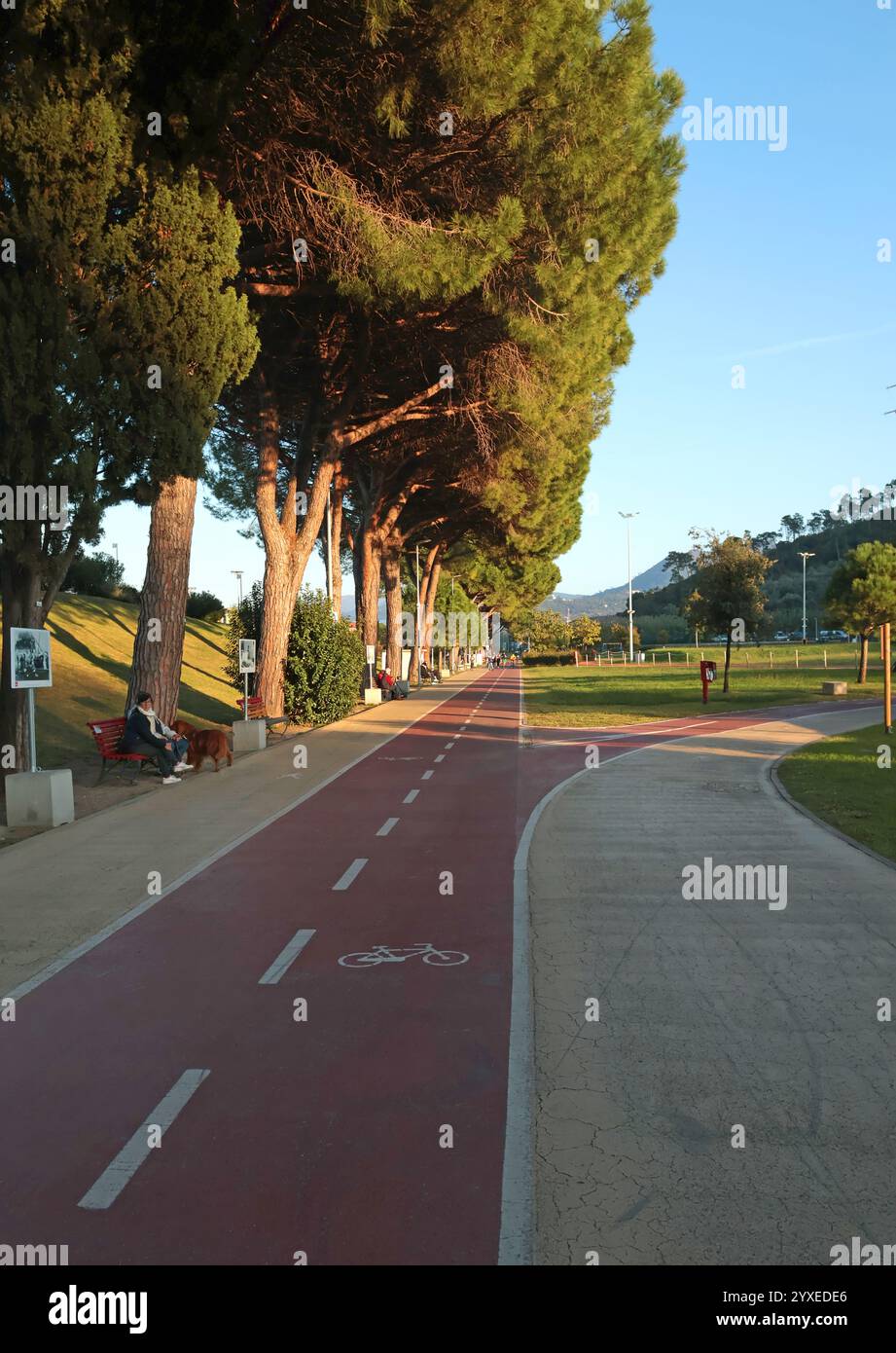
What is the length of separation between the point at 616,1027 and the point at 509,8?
15063 millimetres

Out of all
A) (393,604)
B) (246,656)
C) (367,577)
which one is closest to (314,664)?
(246,656)

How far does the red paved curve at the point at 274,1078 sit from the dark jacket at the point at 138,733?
7060 mm

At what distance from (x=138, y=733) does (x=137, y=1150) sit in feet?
43.3

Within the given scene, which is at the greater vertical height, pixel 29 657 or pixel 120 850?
pixel 29 657

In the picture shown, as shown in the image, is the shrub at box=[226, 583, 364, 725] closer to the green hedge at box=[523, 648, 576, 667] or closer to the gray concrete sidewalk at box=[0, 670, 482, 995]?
the gray concrete sidewalk at box=[0, 670, 482, 995]

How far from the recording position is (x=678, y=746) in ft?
72.8

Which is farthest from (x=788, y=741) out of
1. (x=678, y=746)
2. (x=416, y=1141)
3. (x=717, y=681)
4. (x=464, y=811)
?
(x=717, y=681)

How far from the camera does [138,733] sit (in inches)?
679

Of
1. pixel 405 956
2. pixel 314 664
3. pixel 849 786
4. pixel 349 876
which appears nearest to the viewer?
pixel 405 956

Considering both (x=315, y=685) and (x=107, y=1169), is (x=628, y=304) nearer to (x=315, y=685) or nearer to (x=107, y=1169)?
(x=315, y=685)

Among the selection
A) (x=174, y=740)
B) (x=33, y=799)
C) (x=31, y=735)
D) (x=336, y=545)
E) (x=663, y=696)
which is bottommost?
(x=663, y=696)

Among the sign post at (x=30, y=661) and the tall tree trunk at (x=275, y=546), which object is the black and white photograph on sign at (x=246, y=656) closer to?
the tall tree trunk at (x=275, y=546)

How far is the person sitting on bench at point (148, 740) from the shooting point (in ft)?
56.3

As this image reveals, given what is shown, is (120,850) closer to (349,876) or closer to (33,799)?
(33,799)
